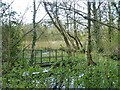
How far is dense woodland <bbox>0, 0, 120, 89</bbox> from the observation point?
2002 mm

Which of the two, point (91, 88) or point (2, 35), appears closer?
point (2, 35)

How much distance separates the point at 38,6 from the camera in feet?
6.60

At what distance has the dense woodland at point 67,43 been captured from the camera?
6.57 feet

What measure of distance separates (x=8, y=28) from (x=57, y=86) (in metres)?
0.71

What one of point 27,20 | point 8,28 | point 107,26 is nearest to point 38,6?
point 27,20

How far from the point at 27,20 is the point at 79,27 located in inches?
19.1

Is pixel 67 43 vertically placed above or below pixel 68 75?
above

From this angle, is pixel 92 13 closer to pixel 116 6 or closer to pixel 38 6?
pixel 116 6

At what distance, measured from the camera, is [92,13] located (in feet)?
7.12

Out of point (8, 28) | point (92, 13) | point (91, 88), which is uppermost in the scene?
point (92, 13)

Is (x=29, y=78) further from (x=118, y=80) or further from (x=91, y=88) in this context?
(x=118, y=80)

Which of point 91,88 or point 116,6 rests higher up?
point 116,6

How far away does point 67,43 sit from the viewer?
2029 millimetres

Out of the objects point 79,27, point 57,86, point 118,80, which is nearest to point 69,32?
point 79,27
